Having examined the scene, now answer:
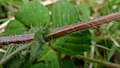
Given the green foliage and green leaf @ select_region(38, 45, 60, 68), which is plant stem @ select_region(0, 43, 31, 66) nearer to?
the green foliage

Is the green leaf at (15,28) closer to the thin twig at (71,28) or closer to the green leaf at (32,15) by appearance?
the green leaf at (32,15)

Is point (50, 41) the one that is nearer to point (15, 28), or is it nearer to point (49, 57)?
point (49, 57)

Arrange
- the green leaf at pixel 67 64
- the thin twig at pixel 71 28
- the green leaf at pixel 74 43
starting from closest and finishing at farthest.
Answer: the thin twig at pixel 71 28 → the green leaf at pixel 74 43 → the green leaf at pixel 67 64

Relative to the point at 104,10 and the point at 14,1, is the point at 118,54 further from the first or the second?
the point at 14,1

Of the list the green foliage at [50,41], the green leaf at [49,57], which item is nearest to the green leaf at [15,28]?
the green foliage at [50,41]

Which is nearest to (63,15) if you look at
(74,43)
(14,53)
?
(74,43)
